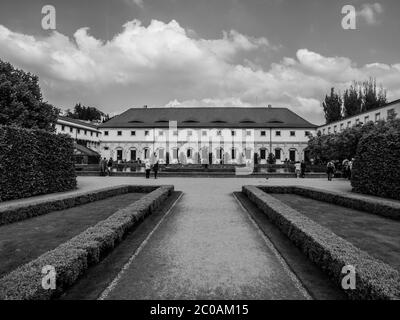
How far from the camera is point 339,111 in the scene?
5800 centimetres

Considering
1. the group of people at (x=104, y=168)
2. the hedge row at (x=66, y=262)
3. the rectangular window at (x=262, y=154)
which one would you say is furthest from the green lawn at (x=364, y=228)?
the rectangular window at (x=262, y=154)

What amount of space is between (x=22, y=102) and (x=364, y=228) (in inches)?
1000

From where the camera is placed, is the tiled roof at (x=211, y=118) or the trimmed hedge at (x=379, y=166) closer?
the trimmed hedge at (x=379, y=166)

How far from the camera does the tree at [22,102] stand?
1997 cm

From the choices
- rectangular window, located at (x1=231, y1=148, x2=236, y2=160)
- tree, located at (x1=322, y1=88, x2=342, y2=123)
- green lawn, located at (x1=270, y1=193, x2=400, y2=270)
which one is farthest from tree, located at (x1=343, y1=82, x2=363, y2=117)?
green lawn, located at (x1=270, y1=193, x2=400, y2=270)

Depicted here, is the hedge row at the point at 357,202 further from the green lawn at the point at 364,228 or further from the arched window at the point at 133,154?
the arched window at the point at 133,154

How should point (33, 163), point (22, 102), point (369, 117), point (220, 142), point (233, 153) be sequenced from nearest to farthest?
1. point (33, 163)
2. point (22, 102)
3. point (369, 117)
4. point (220, 142)
5. point (233, 153)

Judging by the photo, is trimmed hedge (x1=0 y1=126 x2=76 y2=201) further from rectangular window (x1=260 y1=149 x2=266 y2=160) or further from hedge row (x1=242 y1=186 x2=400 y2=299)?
rectangular window (x1=260 y1=149 x2=266 y2=160)

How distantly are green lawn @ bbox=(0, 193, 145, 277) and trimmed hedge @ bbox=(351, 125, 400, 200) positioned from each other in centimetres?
1347

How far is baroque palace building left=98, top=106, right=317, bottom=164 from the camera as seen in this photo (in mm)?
48969

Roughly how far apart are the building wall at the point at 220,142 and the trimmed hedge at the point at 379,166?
34715mm

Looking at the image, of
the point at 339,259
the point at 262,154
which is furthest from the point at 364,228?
the point at 262,154

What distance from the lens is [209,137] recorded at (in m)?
49.1

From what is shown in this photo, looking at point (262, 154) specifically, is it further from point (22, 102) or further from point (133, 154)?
point (22, 102)
